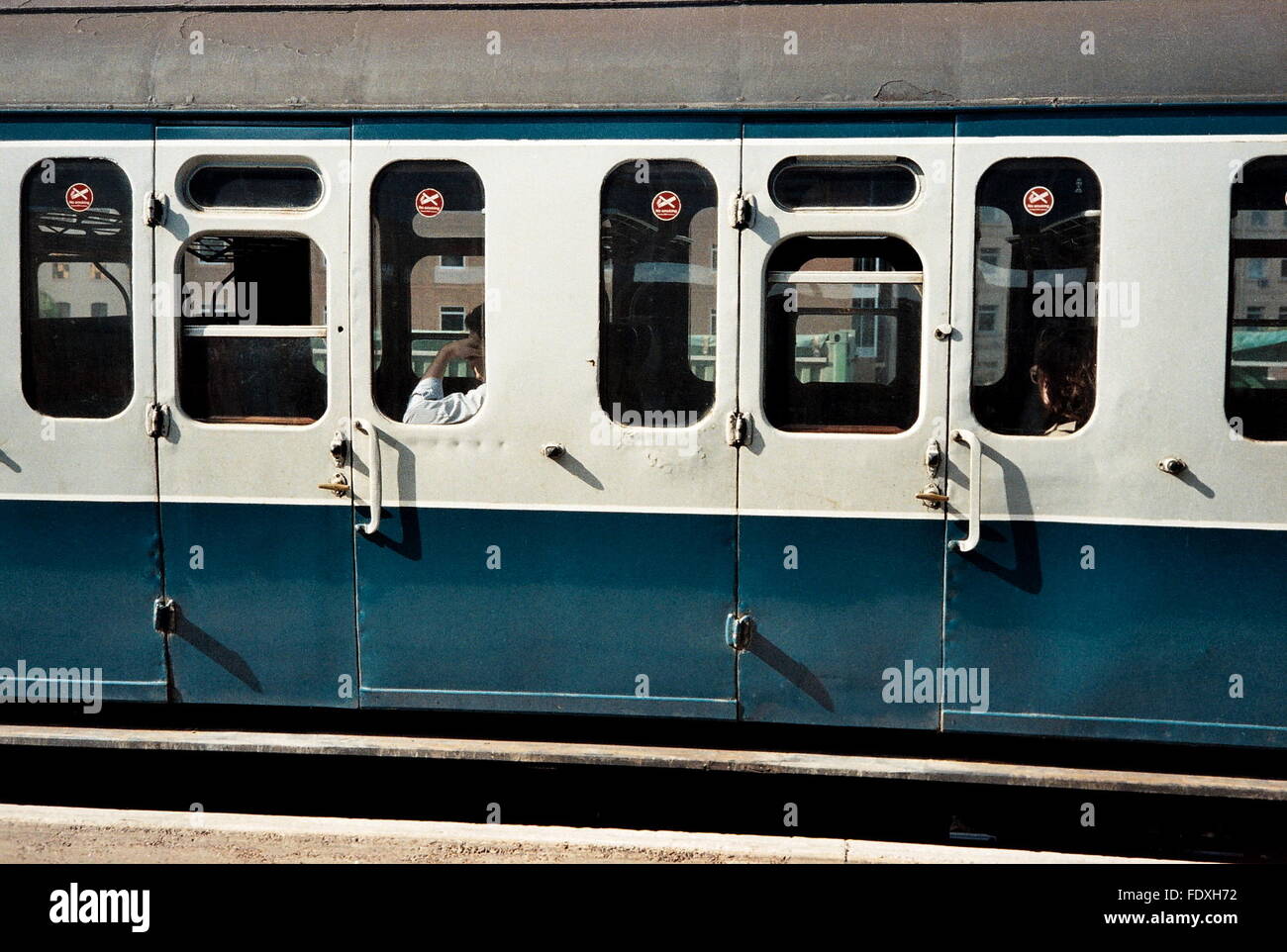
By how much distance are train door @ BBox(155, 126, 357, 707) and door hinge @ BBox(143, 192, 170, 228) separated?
1.1 inches

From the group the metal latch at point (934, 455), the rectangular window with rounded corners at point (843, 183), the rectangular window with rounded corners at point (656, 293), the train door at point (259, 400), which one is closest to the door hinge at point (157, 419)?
the train door at point (259, 400)

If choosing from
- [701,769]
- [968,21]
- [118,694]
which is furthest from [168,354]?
[968,21]

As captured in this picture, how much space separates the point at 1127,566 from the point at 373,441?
2965 millimetres

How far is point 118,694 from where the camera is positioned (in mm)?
5184

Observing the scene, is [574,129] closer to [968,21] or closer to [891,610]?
[968,21]

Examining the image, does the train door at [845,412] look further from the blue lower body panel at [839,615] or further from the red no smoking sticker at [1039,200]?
the red no smoking sticker at [1039,200]

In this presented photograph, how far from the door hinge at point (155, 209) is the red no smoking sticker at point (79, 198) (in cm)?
28

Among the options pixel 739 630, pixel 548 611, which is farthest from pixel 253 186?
pixel 739 630

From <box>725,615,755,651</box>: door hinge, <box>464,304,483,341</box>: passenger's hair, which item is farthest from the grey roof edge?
<box>725,615,755,651</box>: door hinge

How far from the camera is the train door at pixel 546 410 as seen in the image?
4.84 m

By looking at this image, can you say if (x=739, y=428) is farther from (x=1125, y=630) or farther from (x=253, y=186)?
(x=253, y=186)

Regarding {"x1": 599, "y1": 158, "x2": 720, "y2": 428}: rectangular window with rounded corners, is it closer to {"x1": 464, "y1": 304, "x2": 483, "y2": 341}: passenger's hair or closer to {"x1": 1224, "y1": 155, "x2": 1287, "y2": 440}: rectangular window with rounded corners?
{"x1": 464, "y1": 304, "x2": 483, "y2": 341}: passenger's hair

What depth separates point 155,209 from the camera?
16.4 feet

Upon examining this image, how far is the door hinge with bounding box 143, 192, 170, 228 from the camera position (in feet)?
16.4
